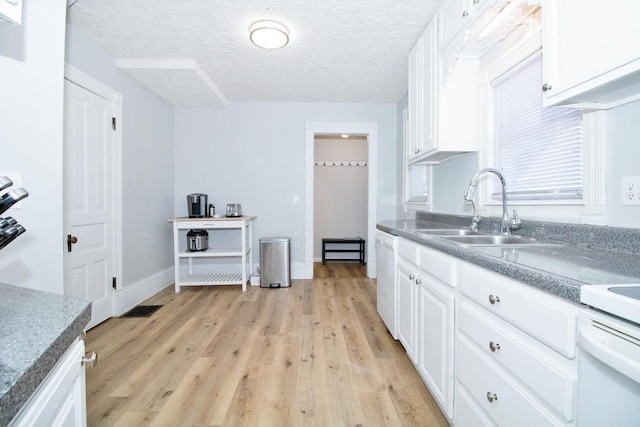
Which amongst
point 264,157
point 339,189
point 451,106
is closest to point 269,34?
point 451,106

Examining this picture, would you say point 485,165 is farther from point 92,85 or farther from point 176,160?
point 176,160

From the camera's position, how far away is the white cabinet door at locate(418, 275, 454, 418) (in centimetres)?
125

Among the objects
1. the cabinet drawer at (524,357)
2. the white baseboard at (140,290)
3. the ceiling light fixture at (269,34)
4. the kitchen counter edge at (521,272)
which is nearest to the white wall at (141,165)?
the white baseboard at (140,290)

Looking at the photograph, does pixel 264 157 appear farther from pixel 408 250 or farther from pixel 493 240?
pixel 493 240

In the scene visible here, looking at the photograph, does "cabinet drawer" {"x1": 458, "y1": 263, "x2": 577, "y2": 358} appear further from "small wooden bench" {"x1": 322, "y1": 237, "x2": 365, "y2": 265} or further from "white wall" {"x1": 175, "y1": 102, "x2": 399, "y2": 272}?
"small wooden bench" {"x1": 322, "y1": 237, "x2": 365, "y2": 265}

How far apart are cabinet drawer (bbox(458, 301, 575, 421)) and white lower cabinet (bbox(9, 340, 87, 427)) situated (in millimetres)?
1072

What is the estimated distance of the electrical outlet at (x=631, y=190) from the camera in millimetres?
1046

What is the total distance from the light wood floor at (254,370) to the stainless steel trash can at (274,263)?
63cm

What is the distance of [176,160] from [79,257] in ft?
6.10

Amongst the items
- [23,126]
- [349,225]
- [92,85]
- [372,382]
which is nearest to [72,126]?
[92,85]

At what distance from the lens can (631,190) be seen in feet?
3.50

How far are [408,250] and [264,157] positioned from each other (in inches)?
104

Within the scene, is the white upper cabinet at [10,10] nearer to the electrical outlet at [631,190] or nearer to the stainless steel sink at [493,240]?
the stainless steel sink at [493,240]

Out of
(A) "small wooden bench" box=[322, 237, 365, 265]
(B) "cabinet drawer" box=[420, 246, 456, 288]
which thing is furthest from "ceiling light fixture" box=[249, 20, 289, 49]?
(A) "small wooden bench" box=[322, 237, 365, 265]
